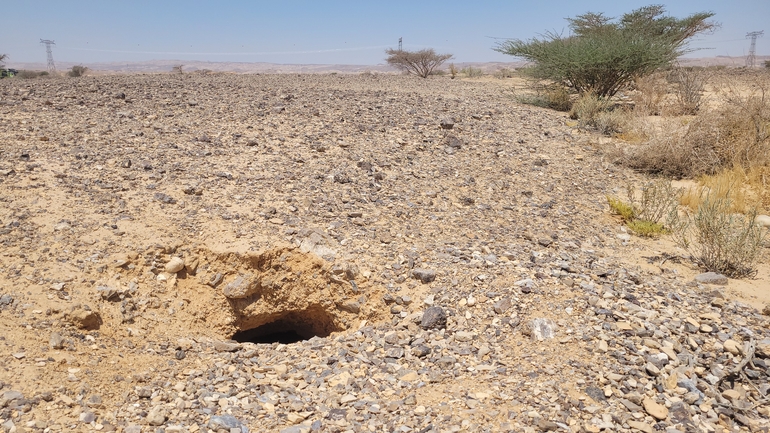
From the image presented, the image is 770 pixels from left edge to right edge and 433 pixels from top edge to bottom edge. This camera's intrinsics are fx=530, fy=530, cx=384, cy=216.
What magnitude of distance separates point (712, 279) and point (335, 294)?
2.61m

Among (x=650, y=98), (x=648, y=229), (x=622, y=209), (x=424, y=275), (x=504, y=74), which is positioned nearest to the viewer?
(x=424, y=275)

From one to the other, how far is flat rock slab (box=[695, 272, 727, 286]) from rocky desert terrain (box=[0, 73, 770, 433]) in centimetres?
3

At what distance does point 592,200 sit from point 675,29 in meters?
16.9

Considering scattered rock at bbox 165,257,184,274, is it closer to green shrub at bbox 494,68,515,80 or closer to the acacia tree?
the acacia tree

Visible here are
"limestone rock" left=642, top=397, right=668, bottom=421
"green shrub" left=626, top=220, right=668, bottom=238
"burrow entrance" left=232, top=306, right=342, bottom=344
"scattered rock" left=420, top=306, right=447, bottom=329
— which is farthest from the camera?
"green shrub" left=626, top=220, right=668, bottom=238

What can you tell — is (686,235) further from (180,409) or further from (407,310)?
(180,409)

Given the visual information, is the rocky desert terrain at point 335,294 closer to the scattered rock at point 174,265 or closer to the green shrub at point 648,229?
the scattered rock at point 174,265

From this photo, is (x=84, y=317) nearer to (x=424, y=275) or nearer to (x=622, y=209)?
(x=424, y=275)

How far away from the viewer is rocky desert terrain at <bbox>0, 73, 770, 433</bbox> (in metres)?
2.51

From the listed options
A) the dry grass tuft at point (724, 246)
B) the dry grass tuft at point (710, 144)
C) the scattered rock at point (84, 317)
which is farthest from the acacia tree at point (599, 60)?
the scattered rock at point (84, 317)

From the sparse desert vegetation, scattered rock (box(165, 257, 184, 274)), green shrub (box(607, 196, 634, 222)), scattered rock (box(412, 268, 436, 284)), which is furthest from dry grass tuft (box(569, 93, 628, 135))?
scattered rock (box(165, 257, 184, 274))

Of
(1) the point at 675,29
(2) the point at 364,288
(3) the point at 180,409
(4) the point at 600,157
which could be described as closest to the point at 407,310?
(2) the point at 364,288

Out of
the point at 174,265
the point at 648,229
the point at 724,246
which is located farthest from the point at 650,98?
the point at 174,265

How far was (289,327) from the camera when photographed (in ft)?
14.7
